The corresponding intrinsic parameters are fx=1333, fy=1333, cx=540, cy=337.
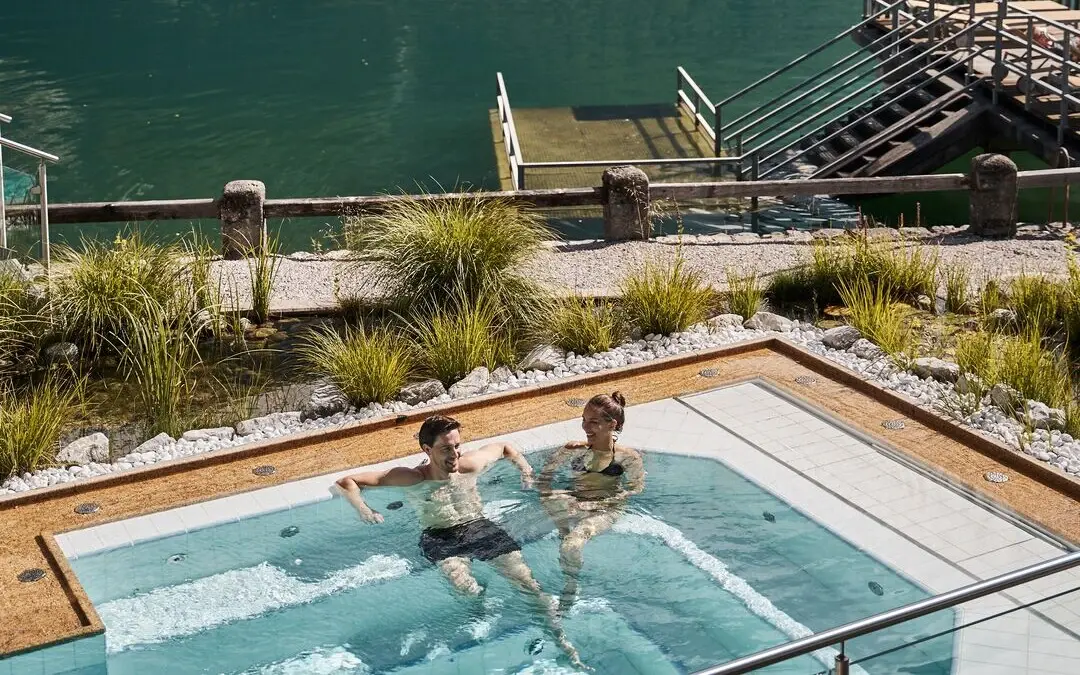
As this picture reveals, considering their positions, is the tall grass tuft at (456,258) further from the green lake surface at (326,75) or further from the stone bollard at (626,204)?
the green lake surface at (326,75)

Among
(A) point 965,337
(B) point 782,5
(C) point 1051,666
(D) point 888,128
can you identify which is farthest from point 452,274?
(B) point 782,5

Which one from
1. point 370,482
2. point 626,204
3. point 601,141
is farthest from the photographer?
point 601,141

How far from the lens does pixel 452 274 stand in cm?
1054

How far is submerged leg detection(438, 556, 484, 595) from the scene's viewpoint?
264 inches

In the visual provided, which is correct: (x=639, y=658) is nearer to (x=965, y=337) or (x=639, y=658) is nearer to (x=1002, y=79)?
(x=965, y=337)

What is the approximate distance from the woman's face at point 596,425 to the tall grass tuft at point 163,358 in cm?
292

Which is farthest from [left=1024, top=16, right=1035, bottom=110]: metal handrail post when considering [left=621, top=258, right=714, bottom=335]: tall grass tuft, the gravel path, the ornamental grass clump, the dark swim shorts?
the dark swim shorts

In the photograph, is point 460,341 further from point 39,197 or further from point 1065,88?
point 1065,88

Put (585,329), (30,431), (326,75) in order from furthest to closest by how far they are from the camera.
Result: (326,75) → (585,329) → (30,431)

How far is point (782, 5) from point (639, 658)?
128 ft

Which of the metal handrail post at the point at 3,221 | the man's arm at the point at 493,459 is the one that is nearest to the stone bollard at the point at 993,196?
the man's arm at the point at 493,459

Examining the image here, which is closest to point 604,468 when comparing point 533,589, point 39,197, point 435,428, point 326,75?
point 435,428

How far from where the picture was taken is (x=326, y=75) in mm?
33531

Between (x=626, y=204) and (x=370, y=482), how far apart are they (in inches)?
243
